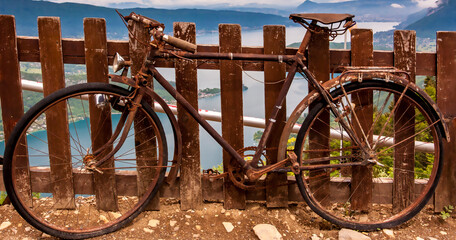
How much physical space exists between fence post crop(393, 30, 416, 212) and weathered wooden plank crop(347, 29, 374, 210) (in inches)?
7.8

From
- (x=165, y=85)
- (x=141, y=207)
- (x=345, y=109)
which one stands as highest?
(x=165, y=85)

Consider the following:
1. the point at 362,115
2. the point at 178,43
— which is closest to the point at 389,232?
the point at 362,115

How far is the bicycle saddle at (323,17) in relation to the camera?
2482 mm

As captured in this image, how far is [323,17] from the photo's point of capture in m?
2.51

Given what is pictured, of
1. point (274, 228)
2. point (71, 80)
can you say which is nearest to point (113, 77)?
point (71, 80)

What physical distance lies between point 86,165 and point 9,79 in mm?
938

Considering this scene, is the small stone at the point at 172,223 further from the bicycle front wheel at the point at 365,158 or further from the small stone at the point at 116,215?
the bicycle front wheel at the point at 365,158

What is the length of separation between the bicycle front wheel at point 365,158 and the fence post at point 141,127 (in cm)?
111

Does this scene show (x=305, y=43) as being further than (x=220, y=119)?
No

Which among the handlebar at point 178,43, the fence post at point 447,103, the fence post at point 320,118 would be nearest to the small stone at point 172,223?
the fence post at point 320,118

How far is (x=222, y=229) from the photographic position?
290cm

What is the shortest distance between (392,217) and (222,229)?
1279mm

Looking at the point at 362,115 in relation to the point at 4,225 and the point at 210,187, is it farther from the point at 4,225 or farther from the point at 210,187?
the point at 4,225

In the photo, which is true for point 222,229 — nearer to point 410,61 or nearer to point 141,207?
point 141,207
